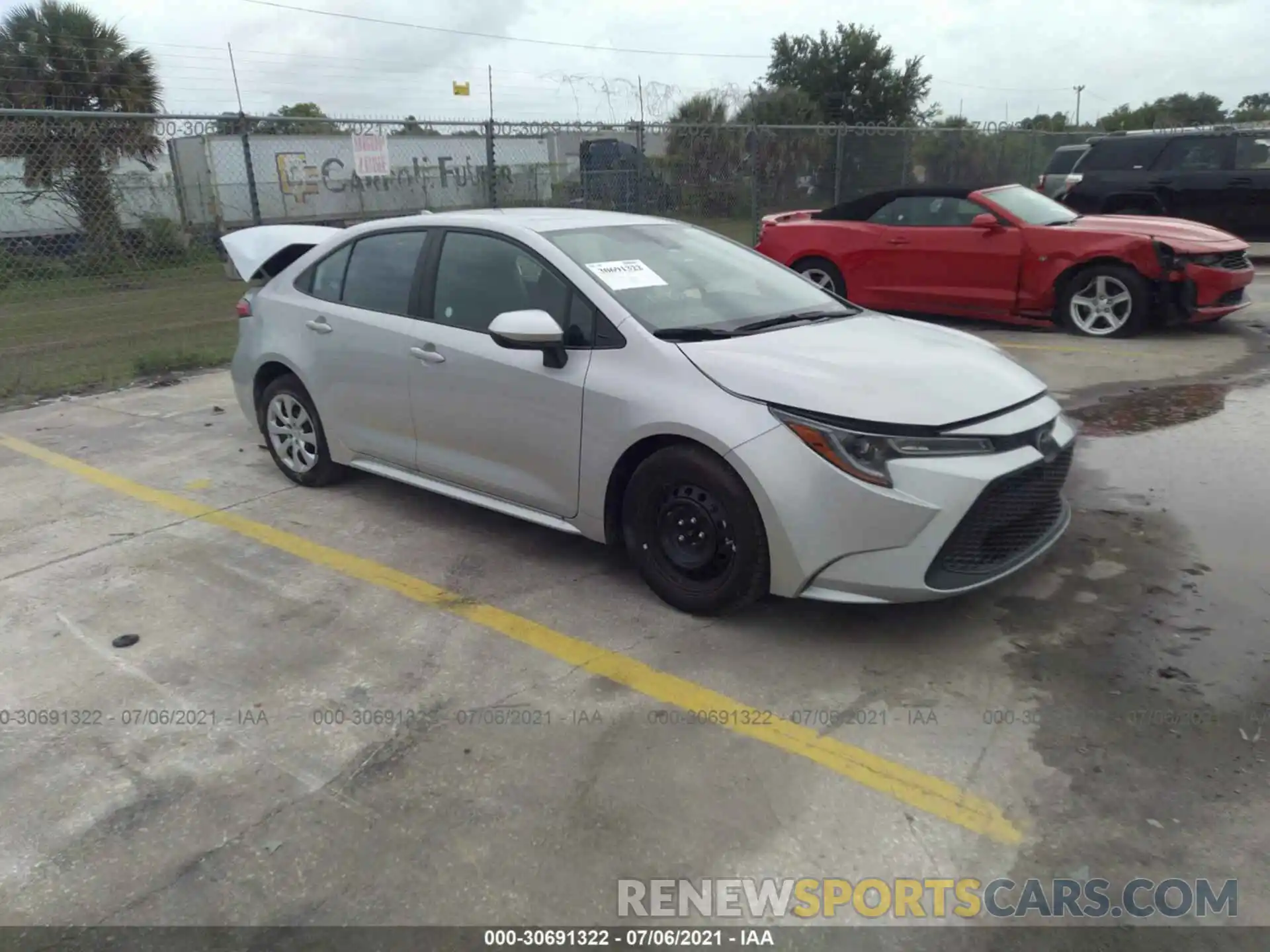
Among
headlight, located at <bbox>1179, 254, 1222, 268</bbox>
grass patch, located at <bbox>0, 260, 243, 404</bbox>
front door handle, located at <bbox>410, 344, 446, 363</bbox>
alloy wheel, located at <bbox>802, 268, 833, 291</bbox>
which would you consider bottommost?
grass patch, located at <bbox>0, 260, 243, 404</bbox>

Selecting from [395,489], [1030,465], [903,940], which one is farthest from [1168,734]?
[395,489]

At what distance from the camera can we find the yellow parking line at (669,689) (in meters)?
2.80

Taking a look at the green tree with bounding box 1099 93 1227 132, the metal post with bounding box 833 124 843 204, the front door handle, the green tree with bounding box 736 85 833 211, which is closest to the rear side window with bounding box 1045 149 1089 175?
the metal post with bounding box 833 124 843 204

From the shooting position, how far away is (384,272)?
4973mm

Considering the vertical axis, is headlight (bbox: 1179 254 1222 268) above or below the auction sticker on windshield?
below

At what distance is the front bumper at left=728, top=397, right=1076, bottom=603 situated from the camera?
3.36 meters

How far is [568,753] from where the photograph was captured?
307cm

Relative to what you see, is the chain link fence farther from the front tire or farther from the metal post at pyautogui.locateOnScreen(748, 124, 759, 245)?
the front tire

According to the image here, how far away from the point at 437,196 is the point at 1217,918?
19012 mm

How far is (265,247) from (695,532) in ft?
12.9

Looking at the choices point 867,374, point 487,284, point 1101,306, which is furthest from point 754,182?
point 867,374

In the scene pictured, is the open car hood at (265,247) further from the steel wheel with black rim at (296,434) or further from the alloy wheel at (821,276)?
the alloy wheel at (821,276)

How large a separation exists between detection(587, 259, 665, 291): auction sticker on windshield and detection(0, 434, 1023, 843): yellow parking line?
4.83 feet

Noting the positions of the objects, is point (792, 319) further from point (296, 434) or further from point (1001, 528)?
point (296, 434)
